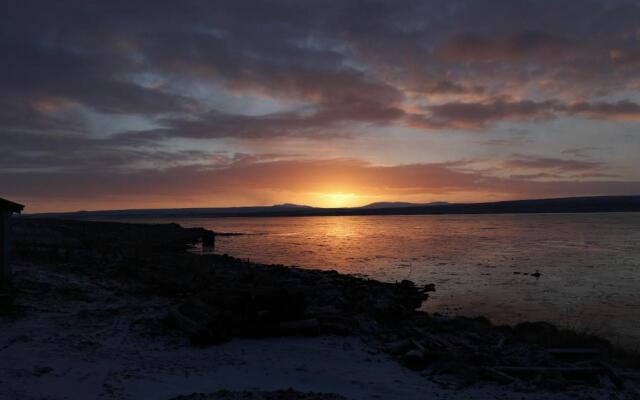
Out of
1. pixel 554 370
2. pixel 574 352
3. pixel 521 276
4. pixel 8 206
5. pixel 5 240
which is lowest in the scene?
pixel 521 276

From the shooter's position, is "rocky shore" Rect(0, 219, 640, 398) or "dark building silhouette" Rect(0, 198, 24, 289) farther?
"dark building silhouette" Rect(0, 198, 24, 289)

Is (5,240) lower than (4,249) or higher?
higher

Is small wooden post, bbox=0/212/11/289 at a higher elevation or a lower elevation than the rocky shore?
higher

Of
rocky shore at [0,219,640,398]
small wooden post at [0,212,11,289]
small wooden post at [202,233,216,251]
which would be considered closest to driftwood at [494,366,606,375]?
rocky shore at [0,219,640,398]

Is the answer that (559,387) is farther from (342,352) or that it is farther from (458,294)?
(458,294)

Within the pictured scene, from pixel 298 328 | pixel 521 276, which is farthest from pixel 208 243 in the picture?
pixel 298 328

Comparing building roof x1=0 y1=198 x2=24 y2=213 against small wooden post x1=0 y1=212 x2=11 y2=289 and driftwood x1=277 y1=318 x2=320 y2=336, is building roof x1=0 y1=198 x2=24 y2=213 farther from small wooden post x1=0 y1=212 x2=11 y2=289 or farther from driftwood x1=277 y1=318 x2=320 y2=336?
driftwood x1=277 y1=318 x2=320 y2=336

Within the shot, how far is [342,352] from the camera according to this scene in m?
13.0

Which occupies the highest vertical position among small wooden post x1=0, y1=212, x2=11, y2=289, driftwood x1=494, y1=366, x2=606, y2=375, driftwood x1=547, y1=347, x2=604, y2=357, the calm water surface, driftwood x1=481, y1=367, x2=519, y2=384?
small wooden post x1=0, y1=212, x2=11, y2=289

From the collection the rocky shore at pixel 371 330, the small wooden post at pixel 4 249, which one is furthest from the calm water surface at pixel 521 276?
the small wooden post at pixel 4 249

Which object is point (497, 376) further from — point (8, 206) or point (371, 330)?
point (8, 206)

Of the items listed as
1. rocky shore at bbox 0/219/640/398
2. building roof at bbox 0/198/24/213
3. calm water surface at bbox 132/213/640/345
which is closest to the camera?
rocky shore at bbox 0/219/640/398

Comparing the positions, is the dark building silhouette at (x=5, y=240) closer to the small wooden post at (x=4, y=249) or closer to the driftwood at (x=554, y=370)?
the small wooden post at (x=4, y=249)

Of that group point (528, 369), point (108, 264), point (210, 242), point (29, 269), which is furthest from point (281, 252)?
point (528, 369)
